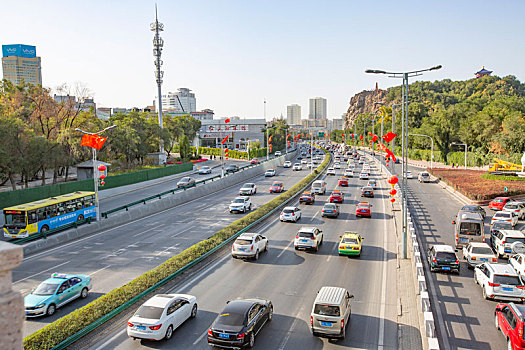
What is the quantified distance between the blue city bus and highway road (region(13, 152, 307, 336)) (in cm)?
305

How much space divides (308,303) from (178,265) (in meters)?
7.82

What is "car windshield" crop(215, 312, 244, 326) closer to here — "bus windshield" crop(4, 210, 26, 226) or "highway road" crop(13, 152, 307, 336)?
"highway road" crop(13, 152, 307, 336)

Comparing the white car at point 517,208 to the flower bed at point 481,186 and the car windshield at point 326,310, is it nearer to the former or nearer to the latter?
the flower bed at point 481,186

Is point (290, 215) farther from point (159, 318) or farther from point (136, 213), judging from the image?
point (159, 318)

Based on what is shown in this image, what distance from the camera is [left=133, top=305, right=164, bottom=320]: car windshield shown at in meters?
14.7

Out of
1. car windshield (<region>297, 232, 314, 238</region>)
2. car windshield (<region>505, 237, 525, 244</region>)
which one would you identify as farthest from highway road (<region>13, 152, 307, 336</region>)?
car windshield (<region>505, 237, 525, 244</region>)

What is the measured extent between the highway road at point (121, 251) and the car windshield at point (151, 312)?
493cm

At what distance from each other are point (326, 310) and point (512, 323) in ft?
20.2

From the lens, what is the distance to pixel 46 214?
106 feet

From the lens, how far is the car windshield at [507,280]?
1803cm

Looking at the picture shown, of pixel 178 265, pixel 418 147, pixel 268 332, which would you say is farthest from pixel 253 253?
pixel 418 147

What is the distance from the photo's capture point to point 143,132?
238 feet

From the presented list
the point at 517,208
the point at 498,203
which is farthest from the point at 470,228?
the point at 498,203

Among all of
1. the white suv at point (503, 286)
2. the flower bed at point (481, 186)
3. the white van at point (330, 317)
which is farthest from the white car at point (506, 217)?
the white van at point (330, 317)
